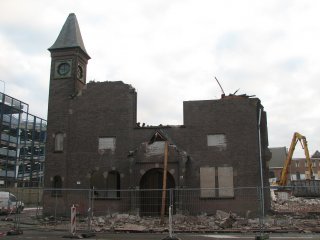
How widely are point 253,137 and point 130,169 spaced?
28.1 feet

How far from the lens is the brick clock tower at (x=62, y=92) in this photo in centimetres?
2886

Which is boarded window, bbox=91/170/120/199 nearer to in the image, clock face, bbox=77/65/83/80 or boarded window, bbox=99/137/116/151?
boarded window, bbox=99/137/116/151

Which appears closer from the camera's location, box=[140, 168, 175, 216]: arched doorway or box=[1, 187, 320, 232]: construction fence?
box=[1, 187, 320, 232]: construction fence

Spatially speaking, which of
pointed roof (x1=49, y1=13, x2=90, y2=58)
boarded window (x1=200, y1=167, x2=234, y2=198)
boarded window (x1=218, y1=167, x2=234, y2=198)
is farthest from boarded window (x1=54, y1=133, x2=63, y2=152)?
boarded window (x1=218, y1=167, x2=234, y2=198)

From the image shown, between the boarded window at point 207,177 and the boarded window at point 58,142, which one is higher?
the boarded window at point 58,142

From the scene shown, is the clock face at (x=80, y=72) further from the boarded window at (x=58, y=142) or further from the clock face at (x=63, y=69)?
the boarded window at (x=58, y=142)

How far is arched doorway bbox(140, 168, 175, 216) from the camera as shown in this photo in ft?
80.6

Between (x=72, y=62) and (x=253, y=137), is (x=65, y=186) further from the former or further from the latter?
(x=253, y=137)

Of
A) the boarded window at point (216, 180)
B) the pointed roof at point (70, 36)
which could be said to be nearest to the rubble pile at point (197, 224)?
the boarded window at point (216, 180)

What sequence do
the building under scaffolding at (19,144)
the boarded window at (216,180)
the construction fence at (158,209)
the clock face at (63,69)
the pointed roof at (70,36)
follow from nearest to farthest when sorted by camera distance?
the construction fence at (158,209) < the boarded window at (216,180) < the clock face at (63,69) < the pointed roof at (70,36) < the building under scaffolding at (19,144)

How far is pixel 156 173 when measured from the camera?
87.6 ft

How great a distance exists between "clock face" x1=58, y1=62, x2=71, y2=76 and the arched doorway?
10.4m

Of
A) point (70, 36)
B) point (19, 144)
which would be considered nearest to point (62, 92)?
point (70, 36)

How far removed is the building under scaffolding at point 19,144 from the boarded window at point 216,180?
152 feet
